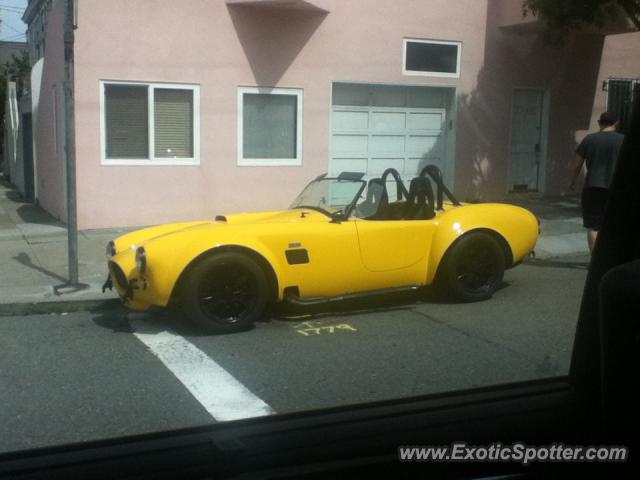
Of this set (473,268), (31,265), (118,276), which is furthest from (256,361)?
(31,265)

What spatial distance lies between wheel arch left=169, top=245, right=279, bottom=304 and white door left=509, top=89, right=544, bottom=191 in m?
9.66

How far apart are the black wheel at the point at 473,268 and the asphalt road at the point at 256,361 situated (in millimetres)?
134

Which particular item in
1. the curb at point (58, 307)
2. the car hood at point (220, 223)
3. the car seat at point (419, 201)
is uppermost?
the car seat at point (419, 201)

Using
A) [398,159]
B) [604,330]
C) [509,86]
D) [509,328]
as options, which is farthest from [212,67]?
[604,330]

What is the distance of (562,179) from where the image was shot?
1537 cm

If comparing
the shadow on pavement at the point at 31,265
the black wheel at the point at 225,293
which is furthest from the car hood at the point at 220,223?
the shadow on pavement at the point at 31,265

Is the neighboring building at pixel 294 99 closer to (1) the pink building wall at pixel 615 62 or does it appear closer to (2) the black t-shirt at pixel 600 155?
(1) the pink building wall at pixel 615 62

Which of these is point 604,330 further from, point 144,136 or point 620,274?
point 144,136

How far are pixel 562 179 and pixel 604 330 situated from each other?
14.9 meters

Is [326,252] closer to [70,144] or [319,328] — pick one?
[319,328]

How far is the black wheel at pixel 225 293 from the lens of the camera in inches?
236

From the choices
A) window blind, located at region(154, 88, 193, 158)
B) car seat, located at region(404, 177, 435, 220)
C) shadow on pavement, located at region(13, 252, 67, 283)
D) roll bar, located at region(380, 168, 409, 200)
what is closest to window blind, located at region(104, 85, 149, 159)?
window blind, located at region(154, 88, 193, 158)

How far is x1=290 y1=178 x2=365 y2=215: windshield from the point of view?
6750 mm

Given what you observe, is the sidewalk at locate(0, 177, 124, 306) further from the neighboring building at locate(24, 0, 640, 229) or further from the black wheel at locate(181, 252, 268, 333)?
the black wheel at locate(181, 252, 268, 333)
